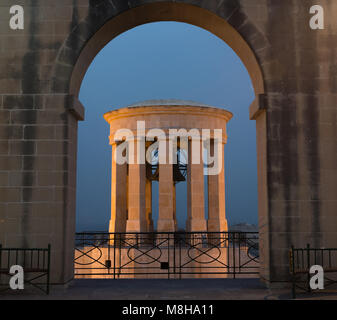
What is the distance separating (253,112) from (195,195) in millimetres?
15698

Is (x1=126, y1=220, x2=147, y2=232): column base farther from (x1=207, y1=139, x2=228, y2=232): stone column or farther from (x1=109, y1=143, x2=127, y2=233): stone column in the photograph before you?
(x1=207, y1=139, x2=228, y2=232): stone column

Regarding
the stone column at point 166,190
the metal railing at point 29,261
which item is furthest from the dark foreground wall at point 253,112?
the stone column at point 166,190

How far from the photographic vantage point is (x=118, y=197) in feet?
89.4

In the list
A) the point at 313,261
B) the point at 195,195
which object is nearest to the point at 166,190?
the point at 195,195

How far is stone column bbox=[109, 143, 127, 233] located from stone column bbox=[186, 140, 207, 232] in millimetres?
4266

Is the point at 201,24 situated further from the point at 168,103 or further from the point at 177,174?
the point at 177,174

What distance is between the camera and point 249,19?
10094mm

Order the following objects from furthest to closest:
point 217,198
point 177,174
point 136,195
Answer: point 177,174, point 217,198, point 136,195

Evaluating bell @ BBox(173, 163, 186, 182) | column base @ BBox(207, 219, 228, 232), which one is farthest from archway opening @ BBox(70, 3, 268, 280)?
bell @ BBox(173, 163, 186, 182)

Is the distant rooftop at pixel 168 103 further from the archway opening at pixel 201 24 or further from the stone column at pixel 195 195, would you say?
the archway opening at pixel 201 24

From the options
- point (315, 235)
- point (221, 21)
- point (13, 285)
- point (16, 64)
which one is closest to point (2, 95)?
point (16, 64)

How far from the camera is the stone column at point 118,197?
2692cm

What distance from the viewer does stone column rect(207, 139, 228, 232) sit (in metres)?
26.7

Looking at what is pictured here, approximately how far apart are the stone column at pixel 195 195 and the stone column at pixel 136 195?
282cm
